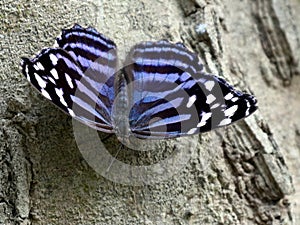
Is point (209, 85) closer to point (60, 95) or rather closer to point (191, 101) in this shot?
point (191, 101)

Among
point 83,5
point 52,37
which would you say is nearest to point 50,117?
point 52,37

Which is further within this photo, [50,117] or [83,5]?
[83,5]

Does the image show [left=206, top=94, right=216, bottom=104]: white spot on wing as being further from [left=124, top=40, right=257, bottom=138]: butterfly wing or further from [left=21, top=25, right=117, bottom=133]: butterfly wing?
[left=21, top=25, right=117, bottom=133]: butterfly wing

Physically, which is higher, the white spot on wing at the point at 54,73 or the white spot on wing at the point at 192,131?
the white spot on wing at the point at 54,73

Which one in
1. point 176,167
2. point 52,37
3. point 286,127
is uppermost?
point 52,37

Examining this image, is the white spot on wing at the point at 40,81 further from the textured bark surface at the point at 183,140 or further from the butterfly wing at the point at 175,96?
the butterfly wing at the point at 175,96

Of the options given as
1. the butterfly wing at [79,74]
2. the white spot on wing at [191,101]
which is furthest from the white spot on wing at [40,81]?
the white spot on wing at [191,101]

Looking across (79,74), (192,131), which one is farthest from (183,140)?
(79,74)

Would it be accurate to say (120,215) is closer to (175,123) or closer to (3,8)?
(175,123)
